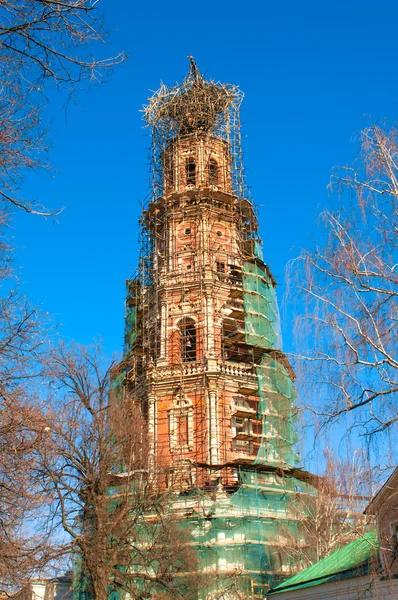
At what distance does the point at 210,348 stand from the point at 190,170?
1376 centimetres

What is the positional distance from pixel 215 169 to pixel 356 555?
30.9 meters

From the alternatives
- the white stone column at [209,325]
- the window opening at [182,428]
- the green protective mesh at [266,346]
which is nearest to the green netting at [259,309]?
the green protective mesh at [266,346]

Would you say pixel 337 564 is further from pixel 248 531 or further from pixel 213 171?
pixel 213 171

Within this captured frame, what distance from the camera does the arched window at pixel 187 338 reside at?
132ft

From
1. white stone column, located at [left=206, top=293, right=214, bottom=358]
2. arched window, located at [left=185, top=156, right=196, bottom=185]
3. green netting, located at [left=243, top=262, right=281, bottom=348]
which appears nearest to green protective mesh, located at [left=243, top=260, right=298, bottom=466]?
green netting, located at [left=243, top=262, right=281, bottom=348]

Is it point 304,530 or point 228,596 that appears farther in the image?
point 304,530

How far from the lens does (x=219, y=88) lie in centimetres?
4962

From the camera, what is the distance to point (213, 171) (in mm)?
47188

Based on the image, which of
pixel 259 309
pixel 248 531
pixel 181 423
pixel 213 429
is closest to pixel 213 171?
pixel 259 309

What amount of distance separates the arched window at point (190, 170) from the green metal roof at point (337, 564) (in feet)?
91.3

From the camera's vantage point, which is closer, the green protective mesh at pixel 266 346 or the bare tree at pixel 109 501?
the bare tree at pixel 109 501

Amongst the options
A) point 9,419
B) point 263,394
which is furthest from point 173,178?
point 9,419

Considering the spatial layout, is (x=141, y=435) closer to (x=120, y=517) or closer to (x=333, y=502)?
(x=120, y=517)

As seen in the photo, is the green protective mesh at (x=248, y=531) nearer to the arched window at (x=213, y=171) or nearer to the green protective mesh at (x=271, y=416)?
the green protective mesh at (x=271, y=416)
